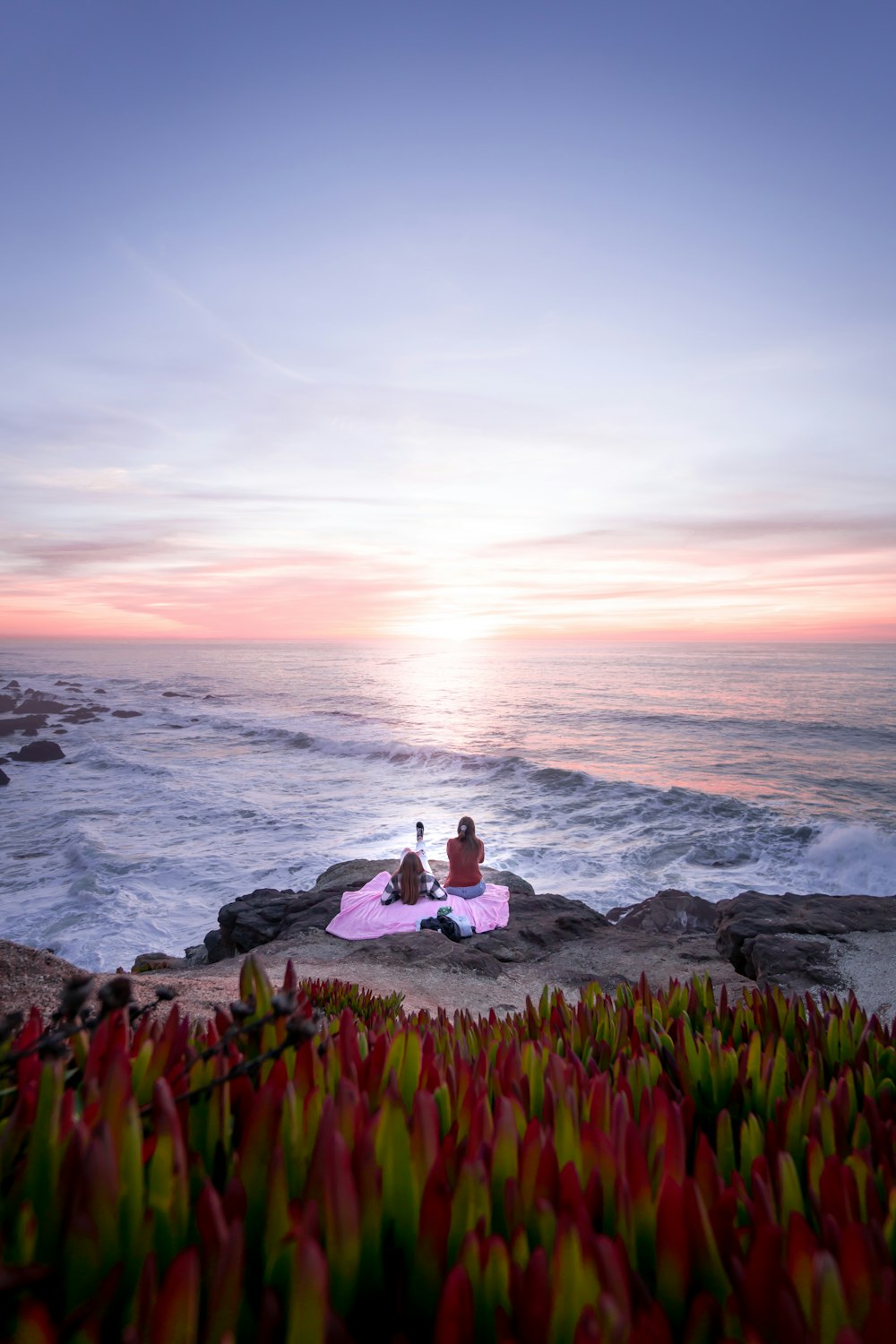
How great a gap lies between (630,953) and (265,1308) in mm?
9591

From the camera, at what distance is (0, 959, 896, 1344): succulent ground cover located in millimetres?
836

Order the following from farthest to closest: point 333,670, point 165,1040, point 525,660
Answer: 1. point 525,660
2. point 333,670
3. point 165,1040

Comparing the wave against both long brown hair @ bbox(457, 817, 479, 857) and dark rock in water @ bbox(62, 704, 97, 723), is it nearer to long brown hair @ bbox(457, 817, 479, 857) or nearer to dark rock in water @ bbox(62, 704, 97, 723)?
long brown hair @ bbox(457, 817, 479, 857)

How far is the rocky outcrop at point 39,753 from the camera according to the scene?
30703mm

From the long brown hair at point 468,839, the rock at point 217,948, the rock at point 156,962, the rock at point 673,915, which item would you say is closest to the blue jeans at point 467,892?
the long brown hair at point 468,839

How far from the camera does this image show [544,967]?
30.6 feet

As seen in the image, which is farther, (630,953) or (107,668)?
(107,668)

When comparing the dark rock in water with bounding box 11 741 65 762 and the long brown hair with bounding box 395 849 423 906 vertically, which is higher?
the long brown hair with bounding box 395 849 423 906

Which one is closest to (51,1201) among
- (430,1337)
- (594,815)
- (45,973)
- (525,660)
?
(430,1337)

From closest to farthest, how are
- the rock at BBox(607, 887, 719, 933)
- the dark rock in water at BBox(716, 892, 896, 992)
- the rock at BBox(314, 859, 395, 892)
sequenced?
1. the dark rock in water at BBox(716, 892, 896, 992)
2. the rock at BBox(607, 887, 719, 933)
3. the rock at BBox(314, 859, 395, 892)

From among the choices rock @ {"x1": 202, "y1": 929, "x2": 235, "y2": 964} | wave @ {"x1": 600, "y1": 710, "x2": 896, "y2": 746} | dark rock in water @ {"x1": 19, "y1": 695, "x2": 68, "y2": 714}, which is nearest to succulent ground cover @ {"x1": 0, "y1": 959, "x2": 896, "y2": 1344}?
rock @ {"x1": 202, "y1": 929, "x2": 235, "y2": 964}

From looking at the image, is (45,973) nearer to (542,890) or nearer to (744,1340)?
(744,1340)

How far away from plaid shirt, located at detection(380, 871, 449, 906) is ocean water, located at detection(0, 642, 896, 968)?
4.24 metres

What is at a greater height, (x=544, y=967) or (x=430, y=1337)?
(x=430, y=1337)
